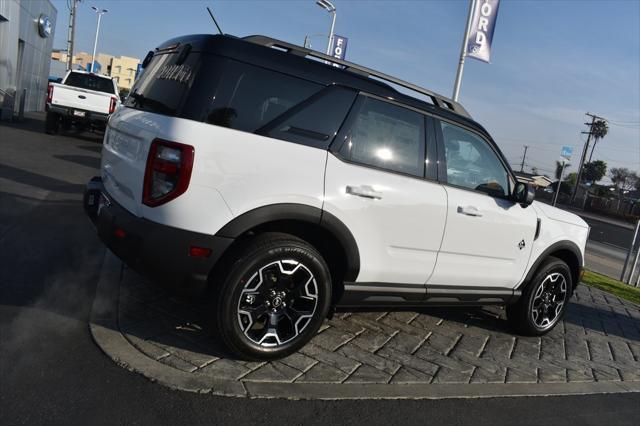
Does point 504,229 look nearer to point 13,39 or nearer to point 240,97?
point 240,97

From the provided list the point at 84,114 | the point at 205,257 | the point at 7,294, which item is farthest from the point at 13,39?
the point at 205,257

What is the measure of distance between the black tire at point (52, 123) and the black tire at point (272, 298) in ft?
48.3

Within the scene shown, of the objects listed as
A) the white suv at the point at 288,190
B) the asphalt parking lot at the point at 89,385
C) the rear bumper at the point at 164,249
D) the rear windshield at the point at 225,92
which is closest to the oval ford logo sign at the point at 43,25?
the asphalt parking lot at the point at 89,385

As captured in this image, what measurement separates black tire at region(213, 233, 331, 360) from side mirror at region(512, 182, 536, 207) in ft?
6.56

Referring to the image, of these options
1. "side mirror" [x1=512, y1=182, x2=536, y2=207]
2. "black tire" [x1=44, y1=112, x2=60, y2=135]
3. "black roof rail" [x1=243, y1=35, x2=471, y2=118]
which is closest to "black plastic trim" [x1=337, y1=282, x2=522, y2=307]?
"side mirror" [x1=512, y1=182, x2=536, y2=207]

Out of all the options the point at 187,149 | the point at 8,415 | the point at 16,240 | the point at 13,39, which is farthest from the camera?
the point at 13,39

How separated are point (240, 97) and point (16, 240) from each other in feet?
11.3

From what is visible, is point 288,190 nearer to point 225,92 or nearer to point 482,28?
point 225,92

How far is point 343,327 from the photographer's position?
466cm

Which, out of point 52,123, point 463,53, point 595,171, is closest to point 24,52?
point 52,123

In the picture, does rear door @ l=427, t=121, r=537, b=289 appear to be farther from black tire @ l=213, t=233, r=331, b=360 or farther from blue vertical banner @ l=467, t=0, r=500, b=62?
blue vertical banner @ l=467, t=0, r=500, b=62

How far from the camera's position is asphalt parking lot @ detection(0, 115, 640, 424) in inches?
114

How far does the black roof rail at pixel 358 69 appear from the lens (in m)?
3.67

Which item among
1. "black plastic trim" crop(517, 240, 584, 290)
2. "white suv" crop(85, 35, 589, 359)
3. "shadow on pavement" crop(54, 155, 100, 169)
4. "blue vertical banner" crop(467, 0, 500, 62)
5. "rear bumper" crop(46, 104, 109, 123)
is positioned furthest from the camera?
"rear bumper" crop(46, 104, 109, 123)
